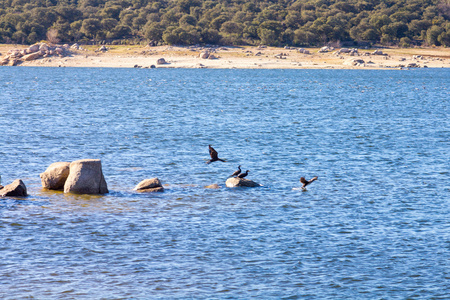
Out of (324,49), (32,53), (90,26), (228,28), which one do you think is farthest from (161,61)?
(324,49)

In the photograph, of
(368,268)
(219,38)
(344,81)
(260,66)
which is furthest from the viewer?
(219,38)

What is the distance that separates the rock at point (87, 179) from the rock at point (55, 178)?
68cm

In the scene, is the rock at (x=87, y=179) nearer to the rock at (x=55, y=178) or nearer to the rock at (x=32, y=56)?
the rock at (x=55, y=178)

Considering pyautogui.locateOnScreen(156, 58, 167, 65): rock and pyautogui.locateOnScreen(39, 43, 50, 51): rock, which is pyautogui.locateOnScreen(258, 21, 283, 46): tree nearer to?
pyautogui.locateOnScreen(156, 58, 167, 65): rock

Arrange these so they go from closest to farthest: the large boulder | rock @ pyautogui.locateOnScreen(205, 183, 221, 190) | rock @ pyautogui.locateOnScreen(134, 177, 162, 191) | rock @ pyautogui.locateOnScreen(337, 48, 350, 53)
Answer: the large boulder, rock @ pyautogui.locateOnScreen(134, 177, 162, 191), rock @ pyautogui.locateOnScreen(205, 183, 221, 190), rock @ pyautogui.locateOnScreen(337, 48, 350, 53)

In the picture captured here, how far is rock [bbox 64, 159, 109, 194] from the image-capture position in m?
25.0

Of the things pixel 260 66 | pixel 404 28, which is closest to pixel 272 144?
pixel 260 66

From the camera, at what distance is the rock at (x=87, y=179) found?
25.0 meters

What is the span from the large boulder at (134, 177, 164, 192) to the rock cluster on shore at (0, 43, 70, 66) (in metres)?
139

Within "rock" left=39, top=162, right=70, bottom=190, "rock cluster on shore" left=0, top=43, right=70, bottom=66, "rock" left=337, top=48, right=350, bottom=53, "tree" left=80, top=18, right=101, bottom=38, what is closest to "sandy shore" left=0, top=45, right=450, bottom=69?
"rock cluster on shore" left=0, top=43, right=70, bottom=66

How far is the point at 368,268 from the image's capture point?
1675 centimetres

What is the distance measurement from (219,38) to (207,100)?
3852 inches

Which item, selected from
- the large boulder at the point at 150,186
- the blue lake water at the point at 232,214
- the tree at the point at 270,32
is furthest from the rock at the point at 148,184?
the tree at the point at 270,32

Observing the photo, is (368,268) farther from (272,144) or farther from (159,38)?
(159,38)
